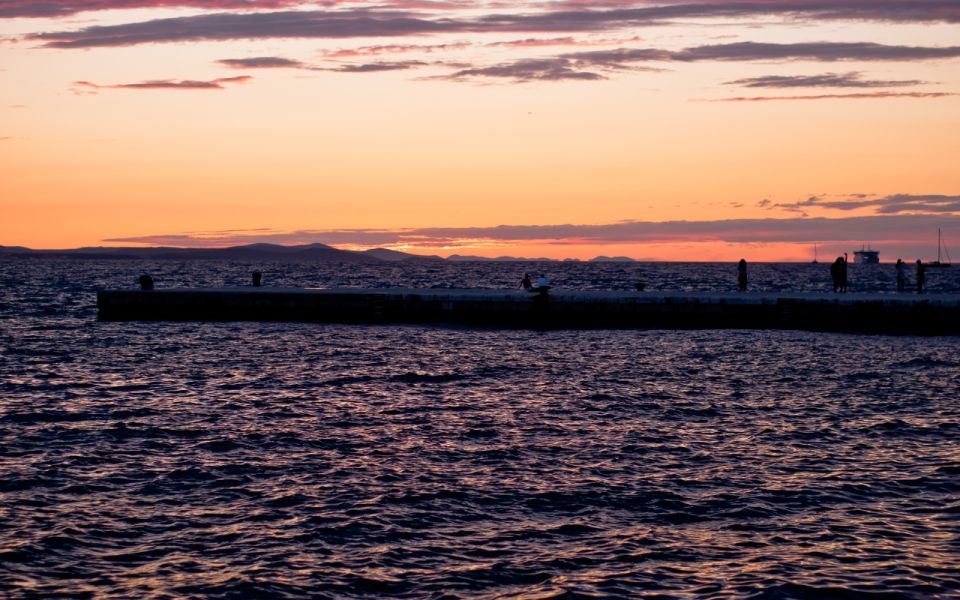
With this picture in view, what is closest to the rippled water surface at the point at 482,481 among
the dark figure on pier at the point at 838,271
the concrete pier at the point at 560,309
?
the concrete pier at the point at 560,309

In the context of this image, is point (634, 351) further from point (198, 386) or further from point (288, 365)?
point (198, 386)

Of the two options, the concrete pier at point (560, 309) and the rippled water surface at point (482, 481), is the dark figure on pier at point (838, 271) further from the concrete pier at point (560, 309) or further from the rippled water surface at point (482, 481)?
the rippled water surface at point (482, 481)

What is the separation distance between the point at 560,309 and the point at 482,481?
3199 cm

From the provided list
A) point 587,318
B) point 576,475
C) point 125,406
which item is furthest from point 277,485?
point 587,318

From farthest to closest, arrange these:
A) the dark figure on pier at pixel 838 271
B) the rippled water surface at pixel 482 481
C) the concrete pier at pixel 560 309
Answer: the dark figure on pier at pixel 838 271 < the concrete pier at pixel 560 309 < the rippled water surface at pixel 482 481

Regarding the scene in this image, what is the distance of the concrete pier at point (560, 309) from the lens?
4594 centimetres

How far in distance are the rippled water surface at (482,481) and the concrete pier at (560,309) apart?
Answer: 38.2ft

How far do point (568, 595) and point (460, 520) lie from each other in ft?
10.9

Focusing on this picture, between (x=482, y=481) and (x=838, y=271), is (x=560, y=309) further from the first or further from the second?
(x=482, y=481)

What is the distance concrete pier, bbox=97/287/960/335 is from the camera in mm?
45938

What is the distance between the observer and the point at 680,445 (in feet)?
67.9

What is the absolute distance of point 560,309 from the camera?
49.2 m

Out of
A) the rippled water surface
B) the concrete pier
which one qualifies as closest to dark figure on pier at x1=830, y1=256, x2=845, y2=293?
the concrete pier

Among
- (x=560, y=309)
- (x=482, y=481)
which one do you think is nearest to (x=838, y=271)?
(x=560, y=309)
